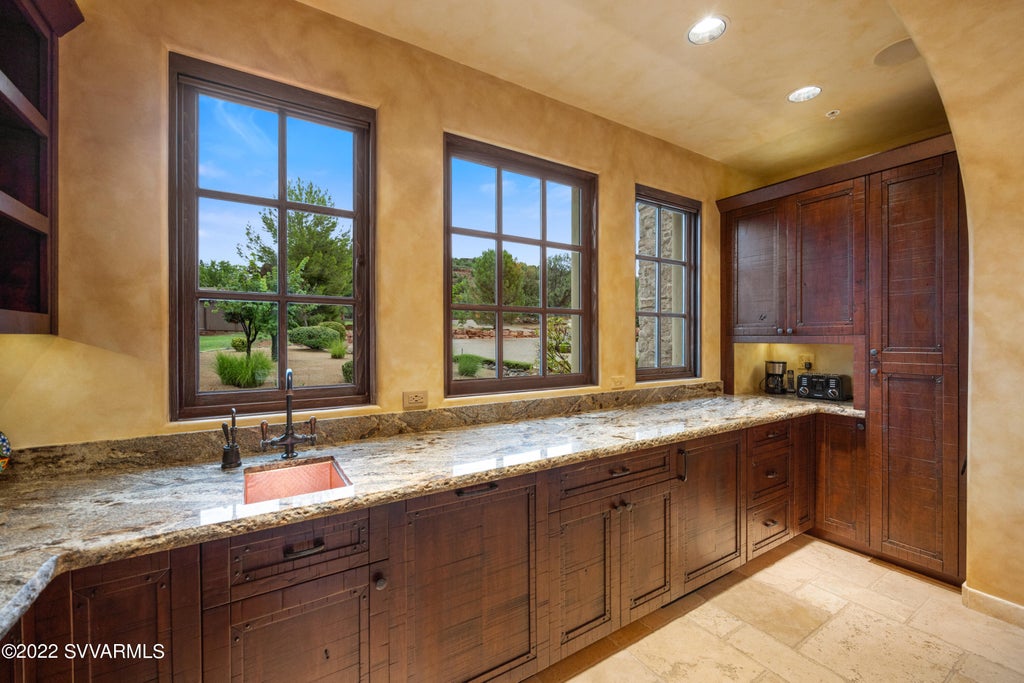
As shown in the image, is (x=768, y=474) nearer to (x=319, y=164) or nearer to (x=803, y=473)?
(x=803, y=473)

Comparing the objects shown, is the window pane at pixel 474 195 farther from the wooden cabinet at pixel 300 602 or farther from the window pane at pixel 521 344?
the wooden cabinet at pixel 300 602

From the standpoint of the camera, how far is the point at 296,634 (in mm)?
1189

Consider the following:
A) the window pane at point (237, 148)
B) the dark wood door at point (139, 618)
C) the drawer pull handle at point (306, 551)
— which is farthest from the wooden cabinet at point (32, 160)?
the drawer pull handle at point (306, 551)

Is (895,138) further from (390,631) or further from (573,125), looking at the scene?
(390,631)

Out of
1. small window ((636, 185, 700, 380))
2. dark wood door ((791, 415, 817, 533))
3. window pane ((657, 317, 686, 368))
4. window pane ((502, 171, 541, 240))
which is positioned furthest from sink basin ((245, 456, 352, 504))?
dark wood door ((791, 415, 817, 533))

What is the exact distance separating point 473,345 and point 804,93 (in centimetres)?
247

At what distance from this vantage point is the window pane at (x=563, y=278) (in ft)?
8.71

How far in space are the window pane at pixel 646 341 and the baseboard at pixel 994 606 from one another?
1.96 metres

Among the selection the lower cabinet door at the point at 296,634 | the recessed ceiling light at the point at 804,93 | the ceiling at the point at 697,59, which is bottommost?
the lower cabinet door at the point at 296,634

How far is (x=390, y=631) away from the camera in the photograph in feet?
4.34

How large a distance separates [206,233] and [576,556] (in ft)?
6.67

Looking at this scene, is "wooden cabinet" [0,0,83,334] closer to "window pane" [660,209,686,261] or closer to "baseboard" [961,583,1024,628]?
"window pane" [660,209,686,261]

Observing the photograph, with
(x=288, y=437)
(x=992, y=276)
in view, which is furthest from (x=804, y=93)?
(x=288, y=437)

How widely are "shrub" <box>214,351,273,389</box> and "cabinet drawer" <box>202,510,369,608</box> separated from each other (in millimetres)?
855
